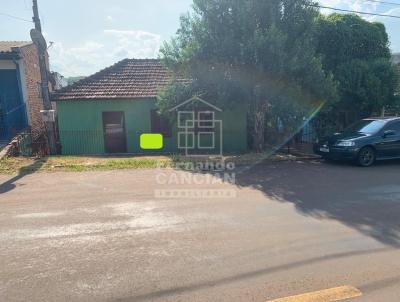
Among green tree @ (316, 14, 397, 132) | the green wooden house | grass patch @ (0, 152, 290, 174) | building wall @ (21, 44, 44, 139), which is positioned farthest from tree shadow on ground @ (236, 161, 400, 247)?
building wall @ (21, 44, 44, 139)

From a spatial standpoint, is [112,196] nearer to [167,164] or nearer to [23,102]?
[167,164]

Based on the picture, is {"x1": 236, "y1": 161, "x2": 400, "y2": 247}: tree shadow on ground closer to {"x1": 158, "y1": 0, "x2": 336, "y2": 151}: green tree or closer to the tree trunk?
the tree trunk

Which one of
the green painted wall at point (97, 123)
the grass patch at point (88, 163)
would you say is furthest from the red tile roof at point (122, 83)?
the grass patch at point (88, 163)

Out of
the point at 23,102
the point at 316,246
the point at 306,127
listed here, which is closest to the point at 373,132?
the point at 306,127

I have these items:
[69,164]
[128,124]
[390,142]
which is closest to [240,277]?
[69,164]

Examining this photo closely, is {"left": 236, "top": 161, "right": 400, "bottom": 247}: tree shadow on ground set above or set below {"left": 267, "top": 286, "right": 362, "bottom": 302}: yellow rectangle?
below

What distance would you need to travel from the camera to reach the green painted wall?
15.4m

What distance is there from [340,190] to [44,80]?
36.6 feet

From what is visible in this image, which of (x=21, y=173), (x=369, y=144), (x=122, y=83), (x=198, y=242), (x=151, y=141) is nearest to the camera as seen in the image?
(x=198, y=242)

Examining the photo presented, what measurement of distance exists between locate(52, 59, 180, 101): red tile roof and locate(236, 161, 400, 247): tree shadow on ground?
6953 mm

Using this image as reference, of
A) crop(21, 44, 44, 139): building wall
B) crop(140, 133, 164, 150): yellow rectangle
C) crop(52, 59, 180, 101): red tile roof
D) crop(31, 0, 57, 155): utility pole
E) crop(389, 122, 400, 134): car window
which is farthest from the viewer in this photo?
crop(21, 44, 44, 139): building wall

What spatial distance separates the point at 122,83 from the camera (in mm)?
16156

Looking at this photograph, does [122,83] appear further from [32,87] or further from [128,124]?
[32,87]

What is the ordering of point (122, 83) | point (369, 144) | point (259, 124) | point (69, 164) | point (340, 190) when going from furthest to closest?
1. point (122, 83)
2. point (259, 124)
3. point (69, 164)
4. point (369, 144)
5. point (340, 190)
